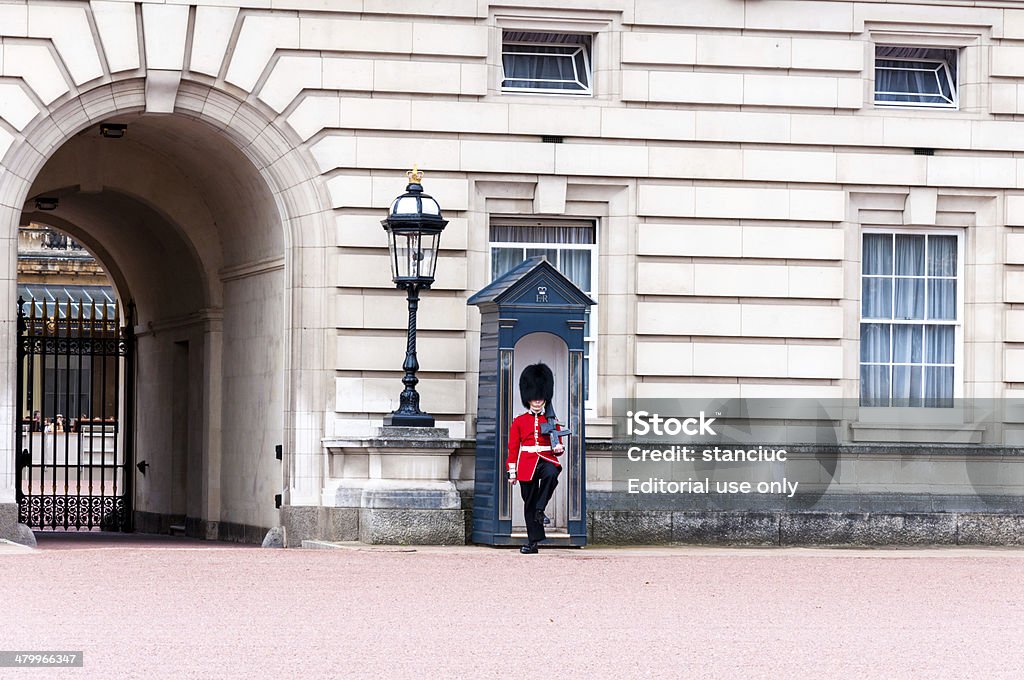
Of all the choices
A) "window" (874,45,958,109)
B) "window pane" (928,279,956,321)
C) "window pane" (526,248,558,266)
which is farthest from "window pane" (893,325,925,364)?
"window pane" (526,248,558,266)

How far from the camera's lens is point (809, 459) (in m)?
17.6

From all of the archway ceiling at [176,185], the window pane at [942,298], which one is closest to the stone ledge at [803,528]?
the window pane at [942,298]

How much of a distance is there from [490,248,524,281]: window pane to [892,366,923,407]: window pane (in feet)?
12.3

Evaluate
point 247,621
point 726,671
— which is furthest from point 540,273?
point 726,671

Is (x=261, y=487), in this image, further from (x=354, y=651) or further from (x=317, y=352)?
(x=354, y=651)

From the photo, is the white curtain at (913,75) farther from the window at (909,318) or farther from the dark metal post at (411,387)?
the dark metal post at (411,387)

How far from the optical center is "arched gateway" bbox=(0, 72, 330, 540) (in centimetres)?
1652

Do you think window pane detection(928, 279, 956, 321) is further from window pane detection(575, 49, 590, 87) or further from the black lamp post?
→ the black lamp post

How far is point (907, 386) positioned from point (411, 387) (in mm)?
4954

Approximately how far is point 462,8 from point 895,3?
4.03 metres

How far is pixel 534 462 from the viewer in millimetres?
Result: 15680

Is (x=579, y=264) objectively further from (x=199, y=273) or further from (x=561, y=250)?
(x=199, y=273)

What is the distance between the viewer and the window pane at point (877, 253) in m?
18.1

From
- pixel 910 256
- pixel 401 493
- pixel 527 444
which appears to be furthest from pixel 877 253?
pixel 401 493
